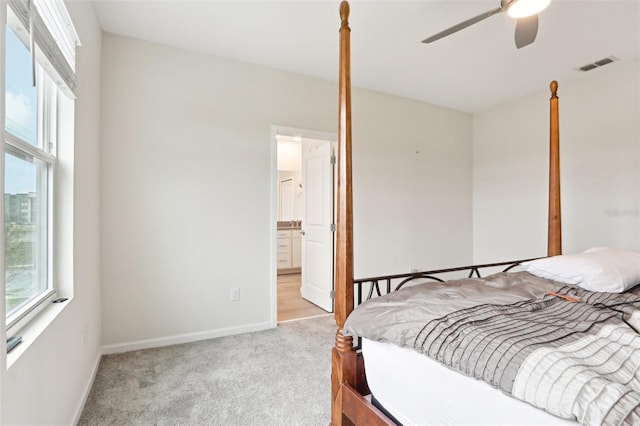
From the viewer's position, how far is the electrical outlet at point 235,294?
2857mm

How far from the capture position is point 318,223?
3770 mm

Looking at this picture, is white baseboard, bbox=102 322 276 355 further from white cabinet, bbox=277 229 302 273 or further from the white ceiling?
white cabinet, bbox=277 229 302 273

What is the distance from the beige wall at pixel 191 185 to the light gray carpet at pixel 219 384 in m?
0.31

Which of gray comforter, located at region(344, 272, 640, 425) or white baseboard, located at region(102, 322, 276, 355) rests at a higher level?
gray comforter, located at region(344, 272, 640, 425)

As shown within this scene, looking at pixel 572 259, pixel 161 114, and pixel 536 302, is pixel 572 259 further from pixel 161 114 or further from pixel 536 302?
pixel 161 114

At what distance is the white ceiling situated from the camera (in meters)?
2.16

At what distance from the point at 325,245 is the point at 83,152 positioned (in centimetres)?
245

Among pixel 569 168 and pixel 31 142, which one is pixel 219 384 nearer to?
pixel 31 142

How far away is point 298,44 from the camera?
264 cm

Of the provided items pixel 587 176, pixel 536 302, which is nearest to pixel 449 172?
pixel 587 176

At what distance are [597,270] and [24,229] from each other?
2.69m

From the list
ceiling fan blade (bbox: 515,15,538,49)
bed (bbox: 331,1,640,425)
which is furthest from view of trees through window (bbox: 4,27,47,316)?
ceiling fan blade (bbox: 515,15,538,49)

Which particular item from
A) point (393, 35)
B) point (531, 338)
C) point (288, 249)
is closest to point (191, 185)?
point (393, 35)

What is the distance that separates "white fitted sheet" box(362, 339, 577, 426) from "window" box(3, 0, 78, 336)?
1.40 meters
